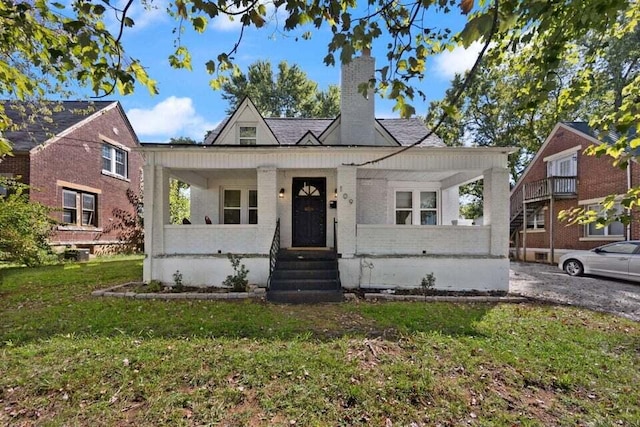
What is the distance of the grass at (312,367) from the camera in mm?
3586

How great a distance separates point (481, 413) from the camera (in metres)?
3.62

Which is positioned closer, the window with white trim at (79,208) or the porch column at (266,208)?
the porch column at (266,208)

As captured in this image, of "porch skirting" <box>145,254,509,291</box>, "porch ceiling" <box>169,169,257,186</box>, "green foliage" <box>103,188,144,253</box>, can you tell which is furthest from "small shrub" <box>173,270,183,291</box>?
"green foliage" <box>103,188,144,253</box>

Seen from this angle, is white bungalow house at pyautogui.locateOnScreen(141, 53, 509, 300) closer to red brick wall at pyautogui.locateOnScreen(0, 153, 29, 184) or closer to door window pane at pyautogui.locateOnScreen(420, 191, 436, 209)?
door window pane at pyautogui.locateOnScreen(420, 191, 436, 209)

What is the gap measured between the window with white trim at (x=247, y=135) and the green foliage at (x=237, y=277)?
14.7 feet

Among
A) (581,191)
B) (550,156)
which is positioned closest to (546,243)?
(581,191)

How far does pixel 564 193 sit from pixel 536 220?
115 inches

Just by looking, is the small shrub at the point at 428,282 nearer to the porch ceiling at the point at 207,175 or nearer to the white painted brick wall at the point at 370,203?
the white painted brick wall at the point at 370,203

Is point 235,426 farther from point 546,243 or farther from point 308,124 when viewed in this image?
point 546,243

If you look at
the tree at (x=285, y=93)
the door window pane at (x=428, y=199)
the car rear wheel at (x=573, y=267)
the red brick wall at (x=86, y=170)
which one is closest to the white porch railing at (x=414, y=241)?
the door window pane at (x=428, y=199)

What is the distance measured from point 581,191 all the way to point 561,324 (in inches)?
533

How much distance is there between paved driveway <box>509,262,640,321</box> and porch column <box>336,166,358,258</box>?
4823mm

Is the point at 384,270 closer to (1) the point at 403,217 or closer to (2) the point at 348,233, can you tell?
(2) the point at 348,233

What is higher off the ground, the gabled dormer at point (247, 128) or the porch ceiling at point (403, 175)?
the gabled dormer at point (247, 128)
